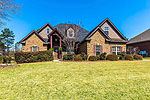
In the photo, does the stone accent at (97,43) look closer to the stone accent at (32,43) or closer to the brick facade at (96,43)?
the brick facade at (96,43)

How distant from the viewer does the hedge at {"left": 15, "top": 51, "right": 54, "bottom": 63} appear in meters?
10.8

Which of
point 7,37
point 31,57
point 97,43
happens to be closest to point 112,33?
point 97,43

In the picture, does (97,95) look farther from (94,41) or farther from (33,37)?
(33,37)

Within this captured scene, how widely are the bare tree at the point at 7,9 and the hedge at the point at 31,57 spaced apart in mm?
4399

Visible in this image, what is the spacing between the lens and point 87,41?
46.3ft

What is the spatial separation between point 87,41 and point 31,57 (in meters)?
8.61

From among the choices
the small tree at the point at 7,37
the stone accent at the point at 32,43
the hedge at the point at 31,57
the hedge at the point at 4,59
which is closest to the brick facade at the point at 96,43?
the hedge at the point at 31,57

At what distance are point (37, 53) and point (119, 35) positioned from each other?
49.7 feet

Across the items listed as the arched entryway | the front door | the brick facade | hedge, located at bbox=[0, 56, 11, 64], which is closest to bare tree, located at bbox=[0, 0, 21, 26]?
hedge, located at bbox=[0, 56, 11, 64]

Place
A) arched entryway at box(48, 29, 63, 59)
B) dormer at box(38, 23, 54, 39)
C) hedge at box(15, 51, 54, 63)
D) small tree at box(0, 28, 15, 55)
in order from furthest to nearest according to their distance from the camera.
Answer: small tree at box(0, 28, 15, 55) < dormer at box(38, 23, 54, 39) < arched entryway at box(48, 29, 63, 59) < hedge at box(15, 51, 54, 63)

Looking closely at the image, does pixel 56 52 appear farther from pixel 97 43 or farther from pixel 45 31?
pixel 97 43

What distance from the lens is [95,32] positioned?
47.4 ft

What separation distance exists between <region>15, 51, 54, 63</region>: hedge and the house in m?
4.03

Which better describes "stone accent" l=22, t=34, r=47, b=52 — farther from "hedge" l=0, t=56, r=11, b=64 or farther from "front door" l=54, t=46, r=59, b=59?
"hedge" l=0, t=56, r=11, b=64
